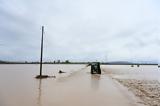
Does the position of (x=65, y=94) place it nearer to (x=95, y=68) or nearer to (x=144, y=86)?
(x=144, y=86)

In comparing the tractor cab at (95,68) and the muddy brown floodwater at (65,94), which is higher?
the tractor cab at (95,68)

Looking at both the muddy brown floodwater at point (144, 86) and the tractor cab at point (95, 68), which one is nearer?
the muddy brown floodwater at point (144, 86)

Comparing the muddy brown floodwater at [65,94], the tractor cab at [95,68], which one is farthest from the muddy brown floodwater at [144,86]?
the tractor cab at [95,68]

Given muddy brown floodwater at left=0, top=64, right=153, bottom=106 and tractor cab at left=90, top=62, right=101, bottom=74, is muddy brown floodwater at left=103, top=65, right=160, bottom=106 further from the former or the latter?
tractor cab at left=90, top=62, right=101, bottom=74

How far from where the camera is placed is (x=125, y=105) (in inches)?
542

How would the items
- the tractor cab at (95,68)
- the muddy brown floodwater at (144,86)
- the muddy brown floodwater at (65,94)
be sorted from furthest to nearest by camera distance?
the tractor cab at (95,68), the muddy brown floodwater at (144,86), the muddy brown floodwater at (65,94)

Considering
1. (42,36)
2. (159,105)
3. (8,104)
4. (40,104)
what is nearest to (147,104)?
(159,105)

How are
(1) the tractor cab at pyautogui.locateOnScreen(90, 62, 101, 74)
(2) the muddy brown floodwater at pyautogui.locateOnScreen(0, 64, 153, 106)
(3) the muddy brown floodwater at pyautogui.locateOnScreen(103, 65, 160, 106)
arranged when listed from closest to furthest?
1. (2) the muddy brown floodwater at pyautogui.locateOnScreen(0, 64, 153, 106)
2. (3) the muddy brown floodwater at pyautogui.locateOnScreen(103, 65, 160, 106)
3. (1) the tractor cab at pyautogui.locateOnScreen(90, 62, 101, 74)

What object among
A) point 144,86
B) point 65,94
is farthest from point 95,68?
point 65,94

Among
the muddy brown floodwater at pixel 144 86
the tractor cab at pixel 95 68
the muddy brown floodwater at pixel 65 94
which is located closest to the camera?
the muddy brown floodwater at pixel 65 94

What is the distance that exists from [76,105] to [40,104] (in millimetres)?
1767

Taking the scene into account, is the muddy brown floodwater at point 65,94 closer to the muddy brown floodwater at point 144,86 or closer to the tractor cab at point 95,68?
the muddy brown floodwater at point 144,86

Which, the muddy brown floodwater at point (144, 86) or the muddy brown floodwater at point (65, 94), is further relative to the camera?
the muddy brown floodwater at point (144, 86)

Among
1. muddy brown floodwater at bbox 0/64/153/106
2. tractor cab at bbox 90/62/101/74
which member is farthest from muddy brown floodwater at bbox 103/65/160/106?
tractor cab at bbox 90/62/101/74
